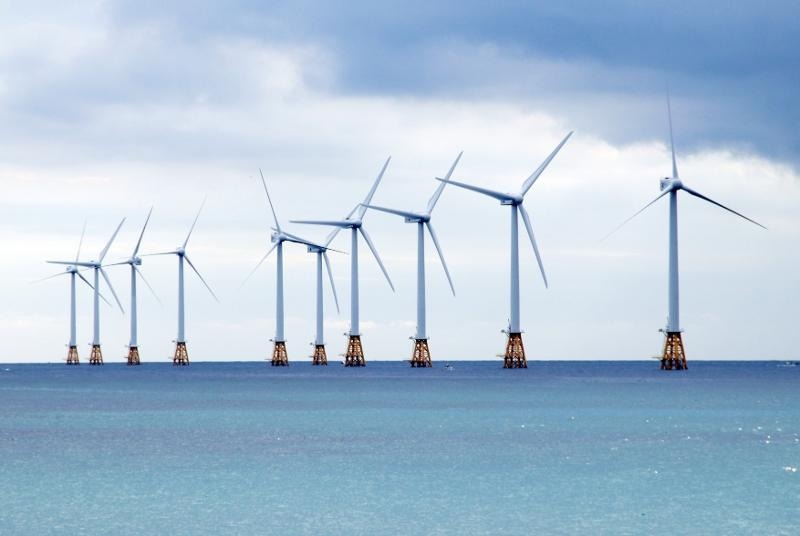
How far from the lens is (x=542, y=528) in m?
43.0

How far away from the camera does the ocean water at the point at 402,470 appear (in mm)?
44469

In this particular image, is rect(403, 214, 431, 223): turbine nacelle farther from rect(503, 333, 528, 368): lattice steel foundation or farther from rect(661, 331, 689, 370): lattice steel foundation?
rect(661, 331, 689, 370): lattice steel foundation

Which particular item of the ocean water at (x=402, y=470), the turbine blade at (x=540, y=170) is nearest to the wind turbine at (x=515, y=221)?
the turbine blade at (x=540, y=170)

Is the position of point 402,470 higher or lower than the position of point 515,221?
lower

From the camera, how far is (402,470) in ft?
195

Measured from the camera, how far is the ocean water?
4447 cm

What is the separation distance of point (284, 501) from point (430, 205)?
464 ft

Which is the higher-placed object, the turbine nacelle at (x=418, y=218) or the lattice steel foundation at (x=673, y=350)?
the turbine nacelle at (x=418, y=218)

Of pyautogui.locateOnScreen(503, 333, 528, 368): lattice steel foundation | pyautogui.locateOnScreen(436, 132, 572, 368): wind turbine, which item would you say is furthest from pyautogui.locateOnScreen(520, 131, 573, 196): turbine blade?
pyautogui.locateOnScreen(503, 333, 528, 368): lattice steel foundation

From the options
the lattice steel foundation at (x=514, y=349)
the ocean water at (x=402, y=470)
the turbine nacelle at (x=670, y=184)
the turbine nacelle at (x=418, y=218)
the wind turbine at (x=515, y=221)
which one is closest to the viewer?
the ocean water at (x=402, y=470)

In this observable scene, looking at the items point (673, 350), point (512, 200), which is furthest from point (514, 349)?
point (512, 200)

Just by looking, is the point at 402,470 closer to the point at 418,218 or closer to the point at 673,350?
the point at 418,218

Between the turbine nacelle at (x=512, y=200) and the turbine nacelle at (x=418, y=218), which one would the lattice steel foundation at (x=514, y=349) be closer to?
the turbine nacelle at (x=418, y=218)

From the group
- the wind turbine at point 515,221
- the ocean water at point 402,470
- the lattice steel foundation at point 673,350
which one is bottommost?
the ocean water at point 402,470
